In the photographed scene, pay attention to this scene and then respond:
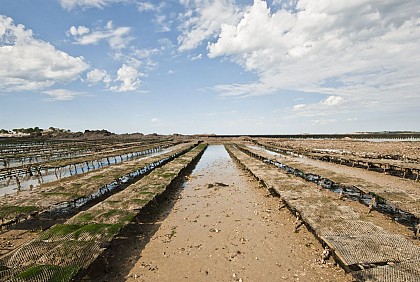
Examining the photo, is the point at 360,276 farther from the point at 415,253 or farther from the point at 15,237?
the point at 15,237

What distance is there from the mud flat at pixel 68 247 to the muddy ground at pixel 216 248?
82cm

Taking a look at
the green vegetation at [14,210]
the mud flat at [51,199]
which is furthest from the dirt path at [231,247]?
the green vegetation at [14,210]

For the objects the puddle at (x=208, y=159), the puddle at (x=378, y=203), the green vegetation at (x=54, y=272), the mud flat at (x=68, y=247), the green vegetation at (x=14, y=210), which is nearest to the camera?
the green vegetation at (x=54, y=272)

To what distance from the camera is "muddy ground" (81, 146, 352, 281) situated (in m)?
9.06

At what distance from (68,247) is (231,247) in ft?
21.1

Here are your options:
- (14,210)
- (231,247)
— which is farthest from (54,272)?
(14,210)

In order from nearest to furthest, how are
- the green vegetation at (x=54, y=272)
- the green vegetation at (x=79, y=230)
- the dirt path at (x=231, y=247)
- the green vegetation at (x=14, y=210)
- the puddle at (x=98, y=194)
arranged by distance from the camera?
the green vegetation at (x=54, y=272), the dirt path at (x=231, y=247), the green vegetation at (x=79, y=230), the green vegetation at (x=14, y=210), the puddle at (x=98, y=194)

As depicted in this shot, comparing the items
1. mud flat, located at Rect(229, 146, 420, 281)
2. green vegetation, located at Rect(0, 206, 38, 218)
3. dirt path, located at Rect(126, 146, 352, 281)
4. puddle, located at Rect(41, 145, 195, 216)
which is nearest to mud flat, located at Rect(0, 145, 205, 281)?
dirt path, located at Rect(126, 146, 352, 281)

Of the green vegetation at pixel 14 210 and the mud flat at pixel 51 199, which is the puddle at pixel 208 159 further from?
the green vegetation at pixel 14 210

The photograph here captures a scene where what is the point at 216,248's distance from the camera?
11.1 meters

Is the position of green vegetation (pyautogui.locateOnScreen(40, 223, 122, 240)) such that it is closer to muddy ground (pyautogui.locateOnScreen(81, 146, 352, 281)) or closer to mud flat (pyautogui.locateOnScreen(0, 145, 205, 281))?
mud flat (pyautogui.locateOnScreen(0, 145, 205, 281))

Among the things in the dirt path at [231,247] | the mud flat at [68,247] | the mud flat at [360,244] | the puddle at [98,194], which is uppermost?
the mud flat at [68,247]

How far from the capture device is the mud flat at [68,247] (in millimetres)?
7397

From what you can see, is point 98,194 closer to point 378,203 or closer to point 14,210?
point 14,210
